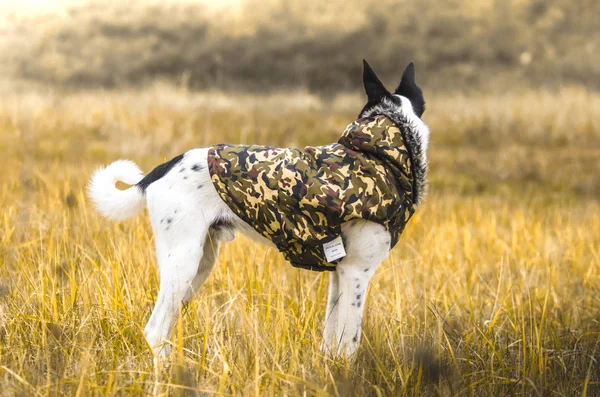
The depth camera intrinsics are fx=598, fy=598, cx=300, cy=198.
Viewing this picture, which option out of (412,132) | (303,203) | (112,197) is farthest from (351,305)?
(112,197)

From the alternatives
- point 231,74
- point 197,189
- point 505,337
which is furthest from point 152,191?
point 231,74

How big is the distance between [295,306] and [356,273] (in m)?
0.56

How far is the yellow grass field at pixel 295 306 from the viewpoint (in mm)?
2361

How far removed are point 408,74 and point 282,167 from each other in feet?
2.69

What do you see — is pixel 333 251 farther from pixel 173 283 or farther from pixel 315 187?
pixel 173 283

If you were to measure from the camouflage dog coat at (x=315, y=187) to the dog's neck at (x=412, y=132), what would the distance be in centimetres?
5

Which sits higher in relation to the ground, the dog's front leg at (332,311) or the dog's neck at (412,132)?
the dog's neck at (412,132)

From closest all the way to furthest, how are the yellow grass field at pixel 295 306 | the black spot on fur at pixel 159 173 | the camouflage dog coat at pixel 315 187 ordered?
the yellow grass field at pixel 295 306, the camouflage dog coat at pixel 315 187, the black spot on fur at pixel 159 173

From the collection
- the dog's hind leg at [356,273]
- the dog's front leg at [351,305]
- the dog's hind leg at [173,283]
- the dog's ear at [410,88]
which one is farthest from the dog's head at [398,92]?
the dog's hind leg at [173,283]

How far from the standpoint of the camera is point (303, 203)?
8.32ft

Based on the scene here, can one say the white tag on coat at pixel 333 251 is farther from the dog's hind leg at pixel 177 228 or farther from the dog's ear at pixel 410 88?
the dog's ear at pixel 410 88

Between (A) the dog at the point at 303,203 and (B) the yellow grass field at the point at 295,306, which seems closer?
(B) the yellow grass field at the point at 295,306

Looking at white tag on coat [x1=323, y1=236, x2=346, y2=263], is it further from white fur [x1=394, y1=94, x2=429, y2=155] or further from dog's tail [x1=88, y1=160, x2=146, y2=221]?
dog's tail [x1=88, y1=160, x2=146, y2=221]

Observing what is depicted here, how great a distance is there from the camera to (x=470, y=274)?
431 centimetres
